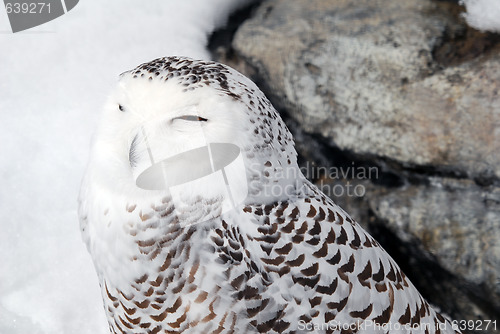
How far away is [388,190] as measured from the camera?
6.01 ft

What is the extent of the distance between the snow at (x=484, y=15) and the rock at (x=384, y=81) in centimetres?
5

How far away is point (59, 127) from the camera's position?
1.94 m

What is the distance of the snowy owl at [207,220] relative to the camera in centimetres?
101

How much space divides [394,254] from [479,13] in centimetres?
95

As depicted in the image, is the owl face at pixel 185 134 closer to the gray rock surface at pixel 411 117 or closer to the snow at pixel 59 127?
the snow at pixel 59 127

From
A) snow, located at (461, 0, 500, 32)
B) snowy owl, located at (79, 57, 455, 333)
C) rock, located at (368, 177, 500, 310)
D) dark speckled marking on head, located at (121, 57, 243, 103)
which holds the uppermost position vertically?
dark speckled marking on head, located at (121, 57, 243, 103)

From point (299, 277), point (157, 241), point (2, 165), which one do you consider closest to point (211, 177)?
point (157, 241)

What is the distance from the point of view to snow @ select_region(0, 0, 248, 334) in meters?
1.72

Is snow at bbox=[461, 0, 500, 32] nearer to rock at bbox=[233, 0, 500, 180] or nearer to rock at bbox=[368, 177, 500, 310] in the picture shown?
rock at bbox=[233, 0, 500, 180]

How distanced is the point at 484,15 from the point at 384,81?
42 centimetres

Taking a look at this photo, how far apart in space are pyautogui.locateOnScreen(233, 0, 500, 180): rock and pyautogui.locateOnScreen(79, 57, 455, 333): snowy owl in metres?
0.77

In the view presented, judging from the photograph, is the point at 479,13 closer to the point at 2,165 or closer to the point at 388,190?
the point at 388,190

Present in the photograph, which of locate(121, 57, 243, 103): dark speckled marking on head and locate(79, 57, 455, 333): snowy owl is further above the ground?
locate(121, 57, 243, 103): dark speckled marking on head

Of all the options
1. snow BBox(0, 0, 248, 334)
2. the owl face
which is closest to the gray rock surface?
snow BBox(0, 0, 248, 334)
